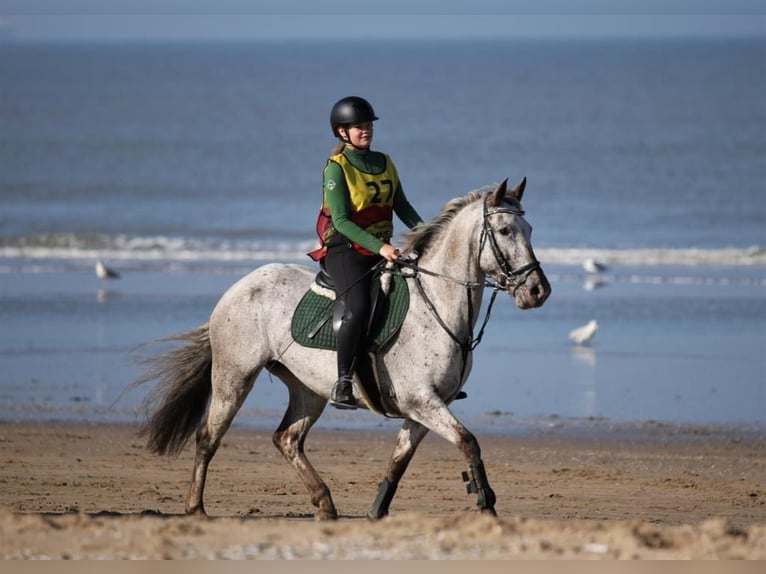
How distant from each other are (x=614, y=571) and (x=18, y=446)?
735 centimetres

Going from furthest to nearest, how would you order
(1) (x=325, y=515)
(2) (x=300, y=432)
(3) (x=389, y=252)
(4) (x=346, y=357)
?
(2) (x=300, y=432), (1) (x=325, y=515), (4) (x=346, y=357), (3) (x=389, y=252)

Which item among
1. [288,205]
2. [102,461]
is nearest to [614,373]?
[102,461]

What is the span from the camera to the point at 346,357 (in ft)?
28.5

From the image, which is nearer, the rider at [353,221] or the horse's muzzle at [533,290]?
the horse's muzzle at [533,290]

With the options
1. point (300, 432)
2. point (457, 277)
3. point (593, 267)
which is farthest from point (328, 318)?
point (593, 267)

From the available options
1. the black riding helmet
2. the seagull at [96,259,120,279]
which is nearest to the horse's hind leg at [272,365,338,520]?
the black riding helmet

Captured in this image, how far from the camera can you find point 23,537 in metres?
7.31

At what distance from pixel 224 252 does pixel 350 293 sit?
21.6 m

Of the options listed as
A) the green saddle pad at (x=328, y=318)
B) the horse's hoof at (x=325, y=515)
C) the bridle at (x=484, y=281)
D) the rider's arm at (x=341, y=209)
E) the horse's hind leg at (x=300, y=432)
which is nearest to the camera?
the bridle at (x=484, y=281)

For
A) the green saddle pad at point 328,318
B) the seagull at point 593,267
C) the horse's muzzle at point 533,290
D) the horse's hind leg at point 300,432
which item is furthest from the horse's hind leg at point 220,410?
the seagull at point 593,267

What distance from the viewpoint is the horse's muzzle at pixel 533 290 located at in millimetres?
8305

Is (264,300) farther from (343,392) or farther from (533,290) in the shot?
(533,290)

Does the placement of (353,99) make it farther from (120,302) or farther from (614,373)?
(120,302)

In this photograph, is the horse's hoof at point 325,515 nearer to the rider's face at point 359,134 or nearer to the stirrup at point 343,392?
the stirrup at point 343,392
